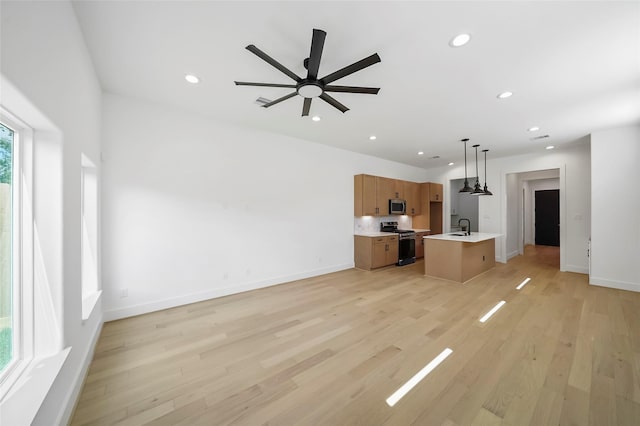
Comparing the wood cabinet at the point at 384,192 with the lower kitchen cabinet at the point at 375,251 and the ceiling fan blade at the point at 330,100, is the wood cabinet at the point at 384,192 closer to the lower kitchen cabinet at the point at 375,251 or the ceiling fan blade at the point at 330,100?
the lower kitchen cabinet at the point at 375,251

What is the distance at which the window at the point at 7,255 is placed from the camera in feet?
4.46

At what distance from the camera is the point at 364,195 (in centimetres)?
575

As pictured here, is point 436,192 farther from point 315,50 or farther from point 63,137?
point 63,137

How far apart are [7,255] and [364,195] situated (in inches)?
209

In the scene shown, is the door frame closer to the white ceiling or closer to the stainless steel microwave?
the white ceiling

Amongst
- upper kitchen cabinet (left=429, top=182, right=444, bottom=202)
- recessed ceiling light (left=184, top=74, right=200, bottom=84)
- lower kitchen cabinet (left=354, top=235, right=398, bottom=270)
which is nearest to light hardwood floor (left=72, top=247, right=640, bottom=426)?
lower kitchen cabinet (left=354, top=235, right=398, bottom=270)

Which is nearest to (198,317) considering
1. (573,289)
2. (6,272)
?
(6,272)

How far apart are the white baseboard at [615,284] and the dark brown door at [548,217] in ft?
19.1

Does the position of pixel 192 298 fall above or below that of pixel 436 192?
below

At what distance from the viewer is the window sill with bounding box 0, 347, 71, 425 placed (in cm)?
111

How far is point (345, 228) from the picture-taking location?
18.7 ft

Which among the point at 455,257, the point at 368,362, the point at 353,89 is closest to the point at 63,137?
the point at 353,89

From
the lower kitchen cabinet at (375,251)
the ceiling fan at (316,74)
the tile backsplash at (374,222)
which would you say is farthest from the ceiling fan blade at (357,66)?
the tile backsplash at (374,222)

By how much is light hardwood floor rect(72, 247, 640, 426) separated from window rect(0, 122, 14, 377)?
67cm
